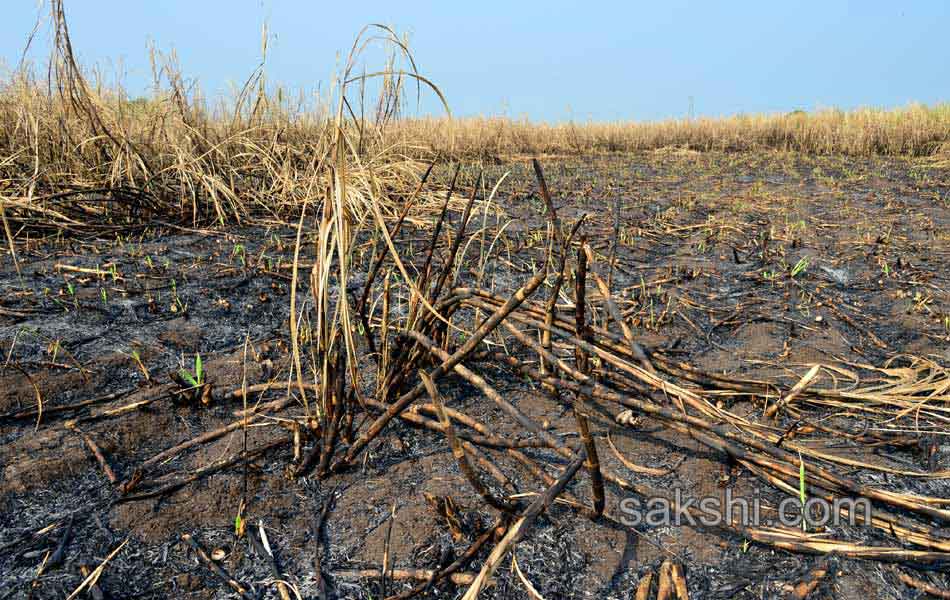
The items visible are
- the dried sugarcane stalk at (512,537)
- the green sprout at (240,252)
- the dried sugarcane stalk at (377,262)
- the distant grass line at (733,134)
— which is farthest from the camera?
the distant grass line at (733,134)

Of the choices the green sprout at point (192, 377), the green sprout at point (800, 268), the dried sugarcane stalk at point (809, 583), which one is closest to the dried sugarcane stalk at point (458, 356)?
the green sprout at point (192, 377)

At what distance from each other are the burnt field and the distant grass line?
26.3 feet

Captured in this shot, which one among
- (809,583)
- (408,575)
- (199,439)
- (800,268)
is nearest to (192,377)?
(199,439)

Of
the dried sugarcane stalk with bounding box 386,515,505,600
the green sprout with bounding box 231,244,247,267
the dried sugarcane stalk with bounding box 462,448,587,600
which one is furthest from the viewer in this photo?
the green sprout with bounding box 231,244,247,267

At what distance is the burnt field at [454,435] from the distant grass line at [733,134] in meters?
8.02

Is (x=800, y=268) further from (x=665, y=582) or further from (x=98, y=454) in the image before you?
(x=98, y=454)

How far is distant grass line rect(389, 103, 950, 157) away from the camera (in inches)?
427

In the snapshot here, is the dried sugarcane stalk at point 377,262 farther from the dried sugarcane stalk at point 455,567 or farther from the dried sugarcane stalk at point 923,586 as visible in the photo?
the dried sugarcane stalk at point 923,586

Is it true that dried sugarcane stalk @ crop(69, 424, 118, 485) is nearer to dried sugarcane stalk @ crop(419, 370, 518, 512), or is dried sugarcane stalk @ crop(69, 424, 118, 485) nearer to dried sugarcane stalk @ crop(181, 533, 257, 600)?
dried sugarcane stalk @ crop(181, 533, 257, 600)

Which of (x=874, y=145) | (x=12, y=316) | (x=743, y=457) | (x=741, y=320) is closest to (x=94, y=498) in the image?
(x=12, y=316)

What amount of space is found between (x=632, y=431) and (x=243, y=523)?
99 cm

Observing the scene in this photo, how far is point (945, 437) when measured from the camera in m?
1.61

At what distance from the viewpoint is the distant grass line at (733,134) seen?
1085 cm

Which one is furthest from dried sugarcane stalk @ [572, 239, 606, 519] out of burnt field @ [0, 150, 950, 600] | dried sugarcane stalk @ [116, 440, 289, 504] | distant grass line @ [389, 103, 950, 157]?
distant grass line @ [389, 103, 950, 157]
